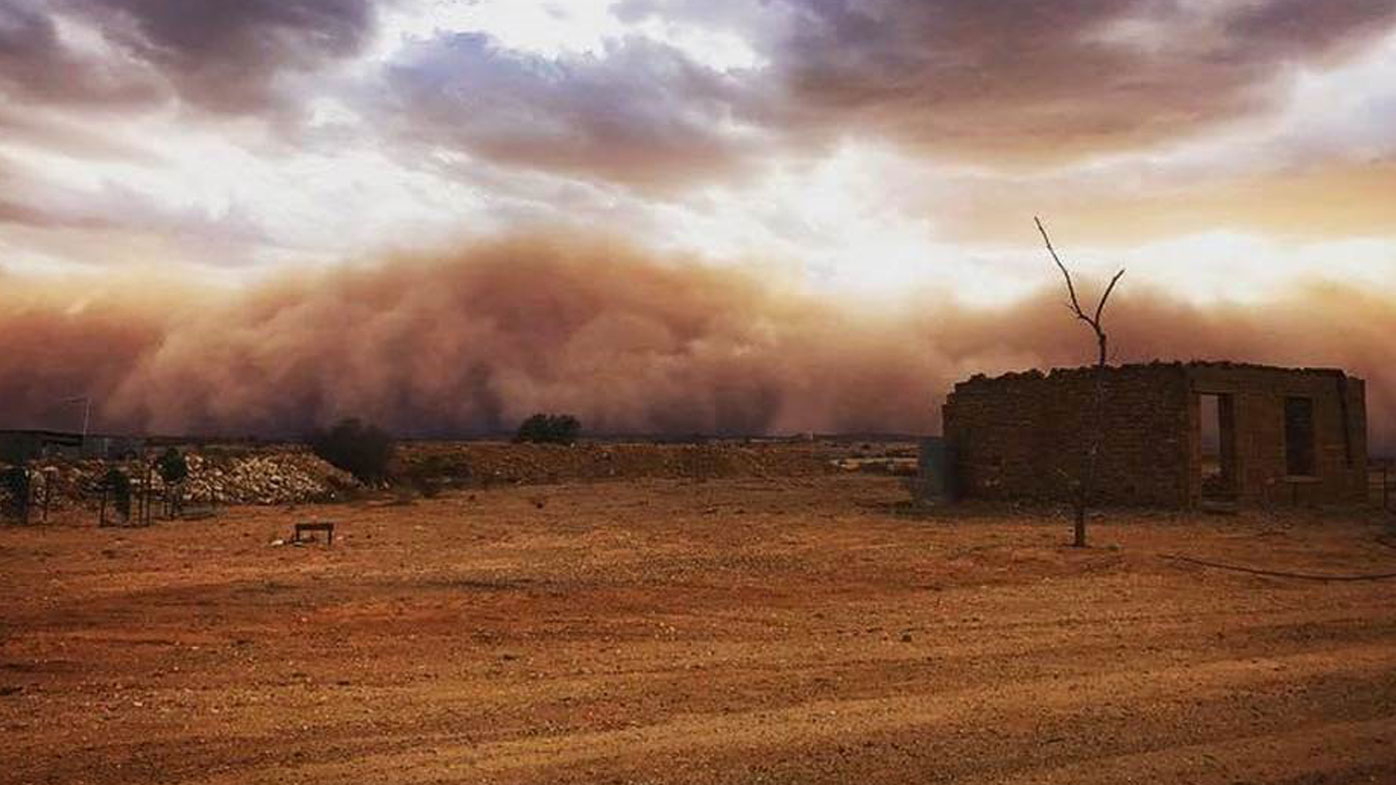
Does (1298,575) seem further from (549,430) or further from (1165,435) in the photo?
(549,430)

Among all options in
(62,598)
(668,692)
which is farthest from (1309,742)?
(62,598)

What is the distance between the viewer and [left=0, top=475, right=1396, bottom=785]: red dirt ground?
19.2 feet

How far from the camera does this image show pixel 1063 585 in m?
13.0

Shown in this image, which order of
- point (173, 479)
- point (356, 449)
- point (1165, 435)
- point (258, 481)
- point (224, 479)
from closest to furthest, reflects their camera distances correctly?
point (1165, 435) → point (173, 479) → point (224, 479) → point (258, 481) → point (356, 449)

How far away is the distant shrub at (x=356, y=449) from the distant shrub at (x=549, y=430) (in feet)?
96.8

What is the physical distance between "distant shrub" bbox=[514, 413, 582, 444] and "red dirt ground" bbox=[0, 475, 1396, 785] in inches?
2524

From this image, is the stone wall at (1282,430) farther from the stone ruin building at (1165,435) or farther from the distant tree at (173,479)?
the distant tree at (173,479)

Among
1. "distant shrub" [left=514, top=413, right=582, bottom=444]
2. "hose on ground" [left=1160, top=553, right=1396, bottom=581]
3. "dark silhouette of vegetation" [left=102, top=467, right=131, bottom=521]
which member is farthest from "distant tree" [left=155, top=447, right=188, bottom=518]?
"distant shrub" [left=514, top=413, right=582, bottom=444]

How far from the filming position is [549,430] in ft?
272

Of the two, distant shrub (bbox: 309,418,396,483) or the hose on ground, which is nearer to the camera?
the hose on ground

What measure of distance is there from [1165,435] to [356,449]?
3671 centimetres

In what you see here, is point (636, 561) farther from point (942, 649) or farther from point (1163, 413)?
point (1163, 413)

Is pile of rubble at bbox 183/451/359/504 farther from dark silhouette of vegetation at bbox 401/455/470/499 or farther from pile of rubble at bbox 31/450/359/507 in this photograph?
dark silhouette of vegetation at bbox 401/455/470/499

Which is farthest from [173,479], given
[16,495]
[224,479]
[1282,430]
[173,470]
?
[1282,430]
